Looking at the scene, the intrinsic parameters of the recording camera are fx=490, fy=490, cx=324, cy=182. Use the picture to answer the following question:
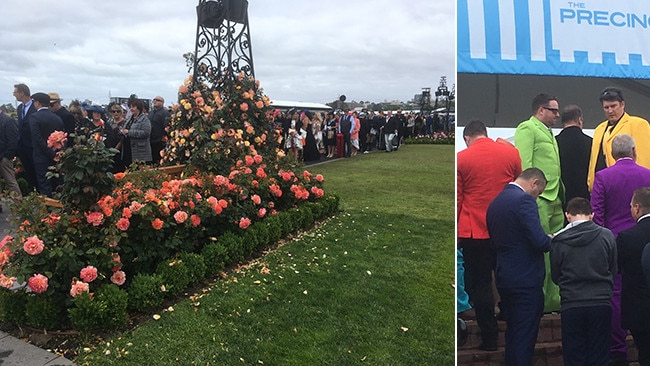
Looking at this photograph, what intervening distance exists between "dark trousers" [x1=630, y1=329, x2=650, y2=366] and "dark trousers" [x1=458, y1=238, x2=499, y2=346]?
1.90ft

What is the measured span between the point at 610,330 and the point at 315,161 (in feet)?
45.2

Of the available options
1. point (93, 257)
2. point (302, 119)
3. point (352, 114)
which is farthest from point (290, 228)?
point (352, 114)

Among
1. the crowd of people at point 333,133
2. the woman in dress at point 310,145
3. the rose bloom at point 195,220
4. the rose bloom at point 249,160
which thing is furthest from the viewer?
the woman in dress at point 310,145

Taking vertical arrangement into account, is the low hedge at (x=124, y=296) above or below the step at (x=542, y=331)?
below

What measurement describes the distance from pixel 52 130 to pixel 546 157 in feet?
21.8

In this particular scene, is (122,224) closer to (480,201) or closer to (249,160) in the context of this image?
(249,160)

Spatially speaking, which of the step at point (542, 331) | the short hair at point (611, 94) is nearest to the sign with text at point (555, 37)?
the short hair at point (611, 94)

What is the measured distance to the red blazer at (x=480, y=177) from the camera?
1.96m

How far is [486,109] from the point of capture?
1944mm

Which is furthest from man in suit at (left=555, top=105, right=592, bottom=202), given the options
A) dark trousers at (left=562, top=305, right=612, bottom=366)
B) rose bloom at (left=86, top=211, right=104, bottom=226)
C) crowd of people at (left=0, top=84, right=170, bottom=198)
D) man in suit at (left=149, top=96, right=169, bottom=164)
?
man in suit at (left=149, top=96, right=169, bottom=164)

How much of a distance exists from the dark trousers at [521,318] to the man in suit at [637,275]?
1.17 ft

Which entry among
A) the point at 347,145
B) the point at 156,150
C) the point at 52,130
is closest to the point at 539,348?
the point at 52,130

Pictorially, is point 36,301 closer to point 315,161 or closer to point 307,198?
point 307,198

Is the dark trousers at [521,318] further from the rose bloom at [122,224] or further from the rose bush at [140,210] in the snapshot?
the rose bloom at [122,224]
